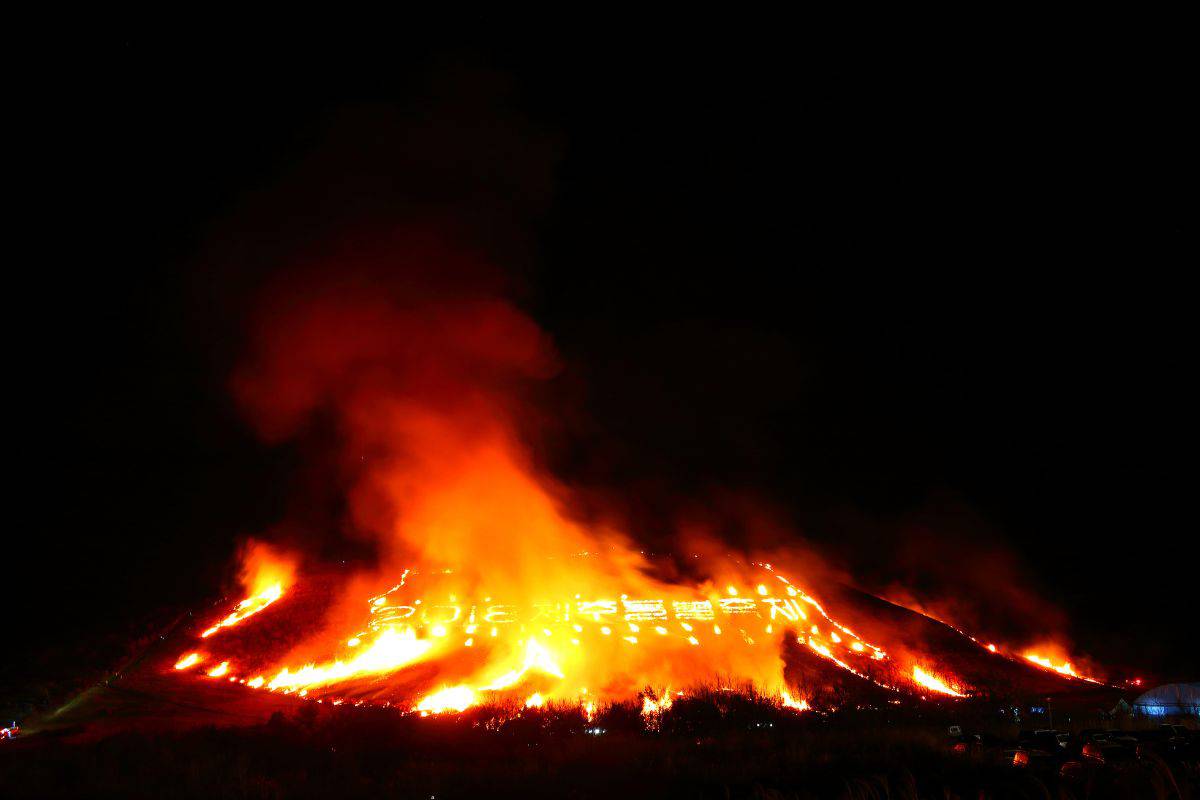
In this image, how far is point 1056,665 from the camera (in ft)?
76.7

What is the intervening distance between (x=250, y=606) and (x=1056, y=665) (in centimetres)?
2230

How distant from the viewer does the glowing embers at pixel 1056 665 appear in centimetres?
2155

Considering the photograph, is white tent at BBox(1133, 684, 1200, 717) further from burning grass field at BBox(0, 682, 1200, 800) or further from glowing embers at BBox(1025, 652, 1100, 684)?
glowing embers at BBox(1025, 652, 1100, 684)

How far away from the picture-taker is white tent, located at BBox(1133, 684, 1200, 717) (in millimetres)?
14734

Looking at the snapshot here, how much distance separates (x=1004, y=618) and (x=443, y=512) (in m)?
21.4

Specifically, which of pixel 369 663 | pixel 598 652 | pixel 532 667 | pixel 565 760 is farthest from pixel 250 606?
pixel 565 760

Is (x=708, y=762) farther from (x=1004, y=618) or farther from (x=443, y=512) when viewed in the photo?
(x=1004, y=618)

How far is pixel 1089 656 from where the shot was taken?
2583 centimetres

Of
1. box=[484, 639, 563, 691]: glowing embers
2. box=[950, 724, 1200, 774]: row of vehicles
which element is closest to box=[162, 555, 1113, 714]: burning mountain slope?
box=[484, 639, 563, 691]: glowing embers

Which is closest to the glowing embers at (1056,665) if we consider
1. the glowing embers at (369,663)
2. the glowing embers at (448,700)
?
the glowing embers at (448,700)

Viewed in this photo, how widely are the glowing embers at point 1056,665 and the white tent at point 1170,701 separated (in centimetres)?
522

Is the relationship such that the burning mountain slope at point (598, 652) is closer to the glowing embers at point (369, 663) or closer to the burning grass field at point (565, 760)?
the glowing embers at point (369, 663)

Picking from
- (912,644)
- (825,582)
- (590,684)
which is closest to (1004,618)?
(825,582)

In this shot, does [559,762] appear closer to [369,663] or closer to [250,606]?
[369,663]
